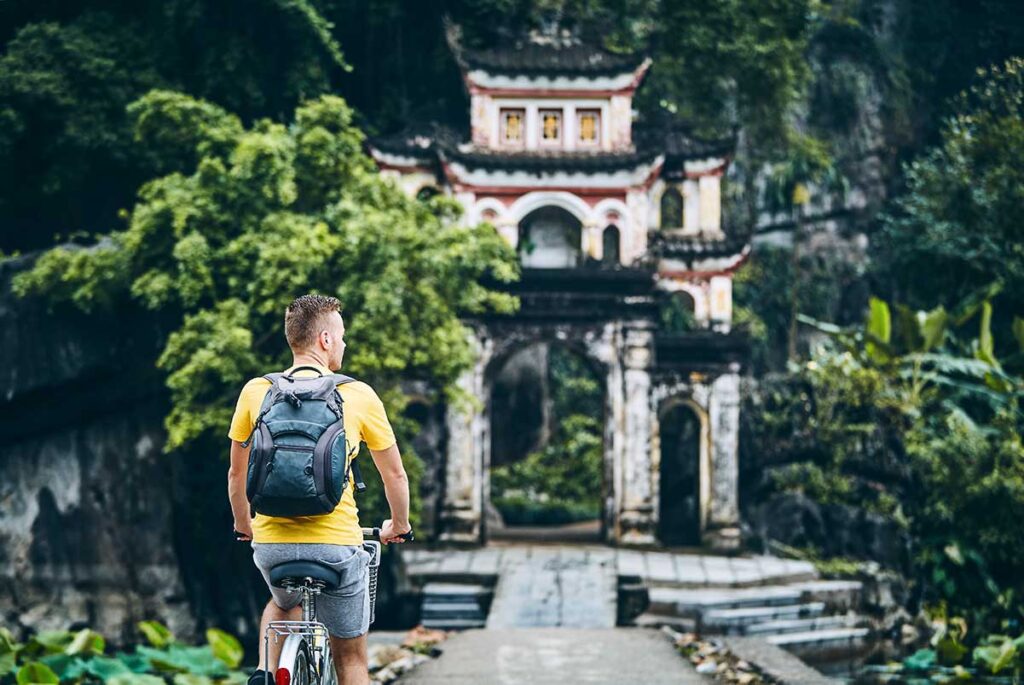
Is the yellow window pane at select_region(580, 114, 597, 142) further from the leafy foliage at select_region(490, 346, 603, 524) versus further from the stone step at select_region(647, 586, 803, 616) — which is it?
the stone step at select_region(647, 586, 803, 616)

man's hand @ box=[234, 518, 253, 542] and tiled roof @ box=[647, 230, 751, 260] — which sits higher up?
tiled roof @ box=[647, 230, 751, 260]

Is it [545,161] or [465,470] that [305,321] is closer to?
[465,470]

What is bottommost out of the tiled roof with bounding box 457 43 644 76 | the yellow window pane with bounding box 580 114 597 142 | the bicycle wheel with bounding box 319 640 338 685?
the bicycle wheel with bounding box 319 640 338 685

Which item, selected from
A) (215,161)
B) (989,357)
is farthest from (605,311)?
(215,161)

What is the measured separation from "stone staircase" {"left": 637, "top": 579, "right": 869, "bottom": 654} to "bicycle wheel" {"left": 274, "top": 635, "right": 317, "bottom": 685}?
9.97 metres

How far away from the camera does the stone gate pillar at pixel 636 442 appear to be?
19.0m

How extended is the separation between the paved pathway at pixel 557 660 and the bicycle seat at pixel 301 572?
13.1ft

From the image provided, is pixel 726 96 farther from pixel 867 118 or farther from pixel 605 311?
pixel 605 311

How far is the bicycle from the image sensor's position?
404 cm

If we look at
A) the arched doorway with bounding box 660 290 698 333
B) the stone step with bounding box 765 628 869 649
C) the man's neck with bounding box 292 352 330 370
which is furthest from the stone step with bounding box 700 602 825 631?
the arched doorway with bounding box 660 290 698 333

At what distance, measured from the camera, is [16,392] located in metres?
15.4

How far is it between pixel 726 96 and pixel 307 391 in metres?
22.9

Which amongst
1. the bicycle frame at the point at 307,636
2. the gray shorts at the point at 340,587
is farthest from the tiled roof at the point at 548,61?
the bicycle frame at the point at 307,636

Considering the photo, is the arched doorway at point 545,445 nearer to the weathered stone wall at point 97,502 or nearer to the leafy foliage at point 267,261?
the weathered stone wall at point 97,502
